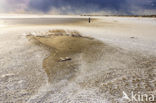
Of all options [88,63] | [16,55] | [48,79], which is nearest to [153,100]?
[88,63]

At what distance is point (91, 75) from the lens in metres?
3.74

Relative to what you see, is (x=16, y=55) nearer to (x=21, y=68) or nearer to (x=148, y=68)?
(x=21, y=68)

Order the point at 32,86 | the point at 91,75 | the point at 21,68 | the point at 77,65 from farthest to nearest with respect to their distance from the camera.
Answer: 1. the point at 77,65
2. the point at 21,68
3. the point at 91,75
4. the point at 32,86

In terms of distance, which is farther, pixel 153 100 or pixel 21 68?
pixel 21 68

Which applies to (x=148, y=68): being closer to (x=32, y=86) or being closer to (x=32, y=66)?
(x=32, y=86)

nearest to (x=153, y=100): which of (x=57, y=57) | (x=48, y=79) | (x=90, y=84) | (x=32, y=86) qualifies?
(x=90, y=84)

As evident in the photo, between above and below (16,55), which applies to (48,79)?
below

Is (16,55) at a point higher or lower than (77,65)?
higher

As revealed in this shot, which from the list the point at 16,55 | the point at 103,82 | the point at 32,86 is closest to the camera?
the point at 32,86

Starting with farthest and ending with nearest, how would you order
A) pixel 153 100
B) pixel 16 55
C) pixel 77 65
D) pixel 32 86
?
pixel 16 55 < pixel 77 65 < pixel 32 86 < pixel 153 100

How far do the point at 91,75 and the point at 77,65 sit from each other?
0.86m

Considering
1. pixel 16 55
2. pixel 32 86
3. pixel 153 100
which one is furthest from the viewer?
pixel 16 55

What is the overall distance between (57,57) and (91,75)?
6.66 ft

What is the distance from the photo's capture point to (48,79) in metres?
3.45
